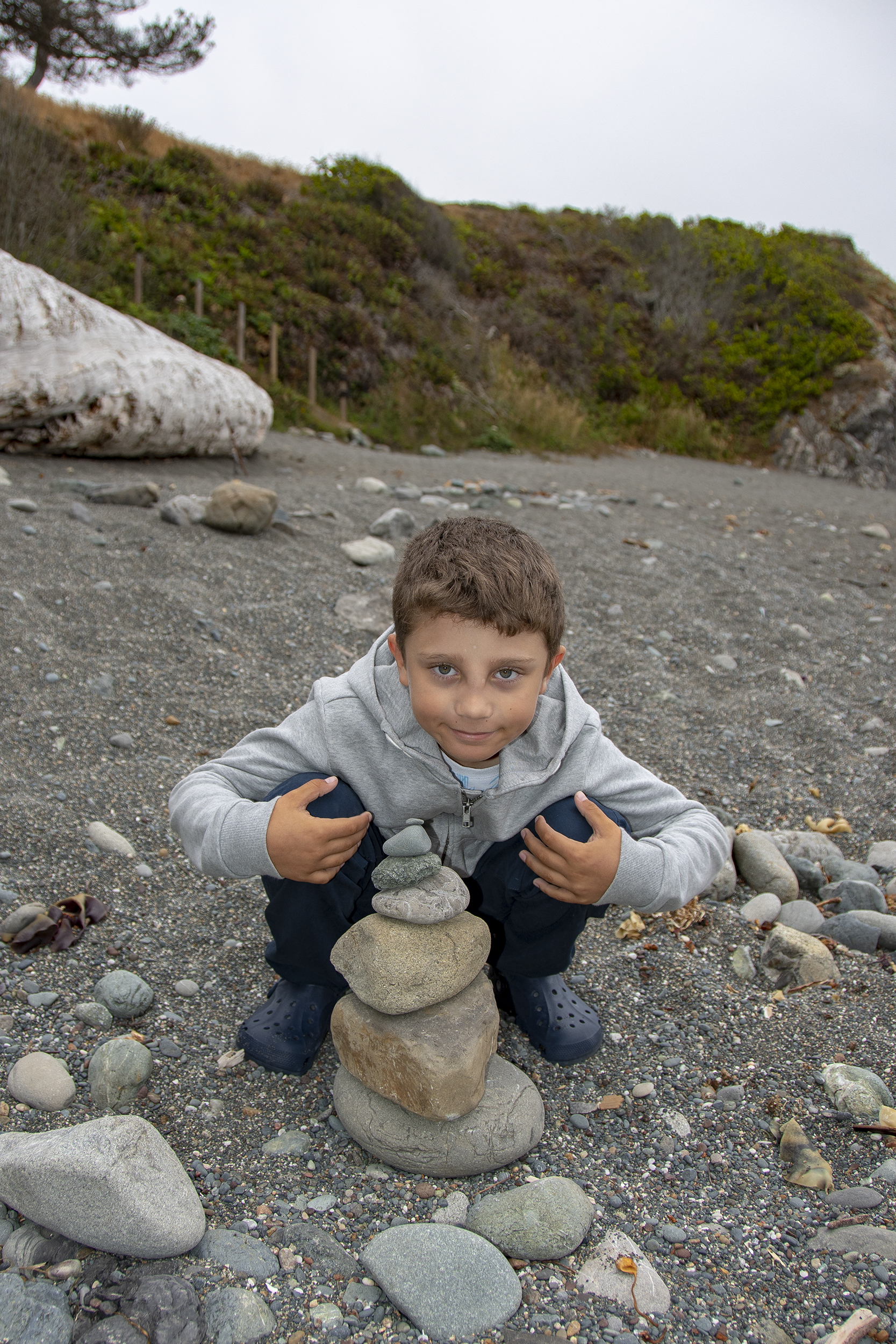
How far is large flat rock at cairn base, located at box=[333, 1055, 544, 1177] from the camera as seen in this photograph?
183 cm

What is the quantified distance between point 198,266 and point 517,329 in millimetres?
6594

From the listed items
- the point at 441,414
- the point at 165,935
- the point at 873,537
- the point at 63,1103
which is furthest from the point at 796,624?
the point at 441,414

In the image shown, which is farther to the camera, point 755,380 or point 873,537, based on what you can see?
point 755,380

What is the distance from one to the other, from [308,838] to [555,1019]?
0.86 m

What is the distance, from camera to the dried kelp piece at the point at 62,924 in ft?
7.47

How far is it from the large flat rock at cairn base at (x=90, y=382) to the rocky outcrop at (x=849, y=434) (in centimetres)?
1249

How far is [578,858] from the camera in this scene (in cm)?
188

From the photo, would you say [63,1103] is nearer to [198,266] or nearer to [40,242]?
[40,242]

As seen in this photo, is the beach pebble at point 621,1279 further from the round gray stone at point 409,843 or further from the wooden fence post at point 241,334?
the wooden fence post at point 241,334

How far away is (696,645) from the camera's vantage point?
5.27 metres

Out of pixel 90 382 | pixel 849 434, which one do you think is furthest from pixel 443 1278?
pixel 849 434

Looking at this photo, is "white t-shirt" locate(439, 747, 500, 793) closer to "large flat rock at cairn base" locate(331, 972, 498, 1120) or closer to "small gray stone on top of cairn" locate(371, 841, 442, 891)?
"small gray stone on top of cairn" locate(371, 841, 442, 891)

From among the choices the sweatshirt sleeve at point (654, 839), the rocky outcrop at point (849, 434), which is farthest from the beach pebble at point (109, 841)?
the rocky outcrop at point (849, 434)

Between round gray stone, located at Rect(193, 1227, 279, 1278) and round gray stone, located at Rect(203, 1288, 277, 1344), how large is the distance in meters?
0.05
